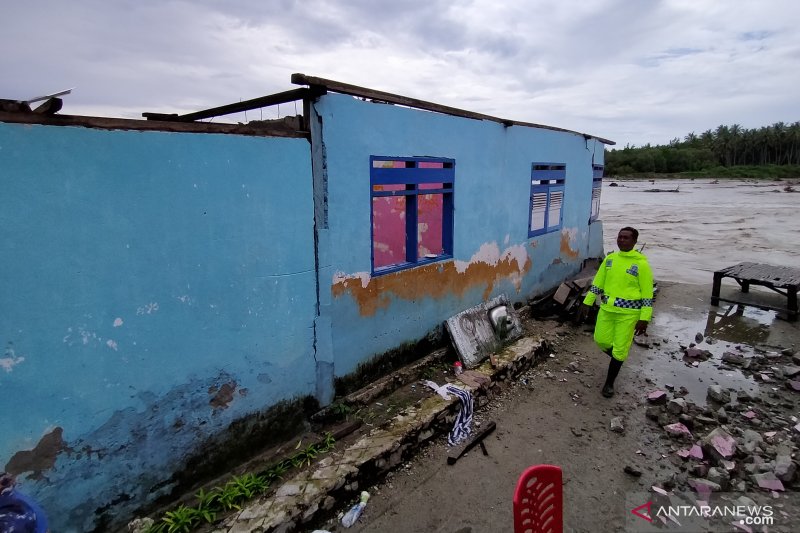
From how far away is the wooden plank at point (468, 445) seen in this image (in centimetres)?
386

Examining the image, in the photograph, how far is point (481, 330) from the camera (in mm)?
5945

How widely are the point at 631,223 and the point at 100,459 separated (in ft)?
81.2

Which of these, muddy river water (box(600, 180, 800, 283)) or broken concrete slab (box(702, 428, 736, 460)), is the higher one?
muddy river water (box(600, 180, 800, 283))

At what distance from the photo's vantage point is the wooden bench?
24.8ft

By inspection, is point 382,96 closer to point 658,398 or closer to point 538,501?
point 538,501

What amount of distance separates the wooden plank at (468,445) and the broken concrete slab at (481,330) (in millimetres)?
1128

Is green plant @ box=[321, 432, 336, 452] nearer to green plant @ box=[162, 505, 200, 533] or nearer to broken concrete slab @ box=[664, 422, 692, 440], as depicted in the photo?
green plant @ box=[162, 505, 200, 533]

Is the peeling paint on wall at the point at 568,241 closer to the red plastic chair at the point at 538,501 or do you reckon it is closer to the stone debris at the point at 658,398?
the stone debris at the point at 658,398

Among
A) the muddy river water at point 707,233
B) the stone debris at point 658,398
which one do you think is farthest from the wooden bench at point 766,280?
the stone debris at point 658,398

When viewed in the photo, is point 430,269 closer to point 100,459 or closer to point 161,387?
point 161,387

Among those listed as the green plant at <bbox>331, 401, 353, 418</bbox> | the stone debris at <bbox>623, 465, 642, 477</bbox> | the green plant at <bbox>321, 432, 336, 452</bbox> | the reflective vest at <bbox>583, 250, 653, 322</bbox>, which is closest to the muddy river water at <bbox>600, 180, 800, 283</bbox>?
the reflective vest at <bbox>583, 250, 653, 322</bbox>

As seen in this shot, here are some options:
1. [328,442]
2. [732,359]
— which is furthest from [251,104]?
[732,359]

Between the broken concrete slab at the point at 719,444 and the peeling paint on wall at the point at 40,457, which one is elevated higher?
the peeling paint on wall at the point at 40,457

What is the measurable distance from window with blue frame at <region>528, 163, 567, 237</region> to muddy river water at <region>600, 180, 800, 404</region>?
263 cm
